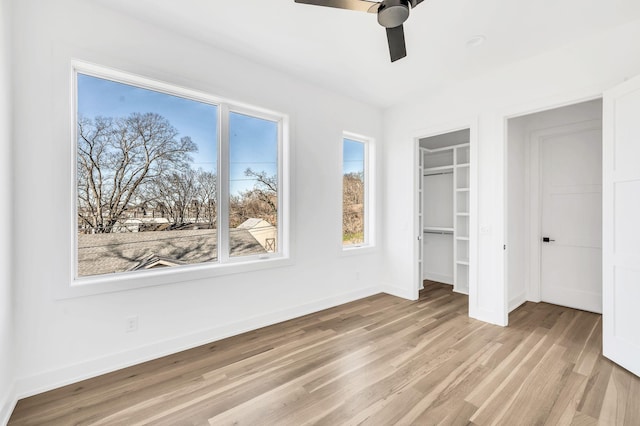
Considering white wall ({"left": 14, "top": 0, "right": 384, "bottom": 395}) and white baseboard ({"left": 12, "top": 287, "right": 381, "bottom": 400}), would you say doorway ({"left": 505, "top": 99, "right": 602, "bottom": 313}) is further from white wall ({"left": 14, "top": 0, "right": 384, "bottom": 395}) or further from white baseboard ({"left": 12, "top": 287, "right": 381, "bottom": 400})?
→ white baseboard ({"left": 12, "top": 287, "right": 381, "bottom": 400})

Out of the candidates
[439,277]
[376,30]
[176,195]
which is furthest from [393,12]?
[439,277]

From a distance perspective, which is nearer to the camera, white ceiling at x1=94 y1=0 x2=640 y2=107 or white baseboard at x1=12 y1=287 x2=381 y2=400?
white baseboard at x1=12 y1=287 x2=381 y2=400

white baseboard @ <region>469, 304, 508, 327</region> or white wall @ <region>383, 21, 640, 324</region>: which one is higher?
white wall @ <region>383, 21, 640, 324</region>

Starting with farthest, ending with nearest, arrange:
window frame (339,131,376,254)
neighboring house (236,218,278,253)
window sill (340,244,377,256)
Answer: window frame (339,131,376,254)
window sill (340,244,377,256)
neighboring house (236,218,278,253)

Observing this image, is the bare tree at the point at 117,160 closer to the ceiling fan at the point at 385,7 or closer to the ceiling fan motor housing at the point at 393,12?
the ceiling fan at the point at 385,7

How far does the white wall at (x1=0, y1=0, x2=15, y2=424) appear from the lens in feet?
5.83

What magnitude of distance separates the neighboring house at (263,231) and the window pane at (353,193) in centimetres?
114

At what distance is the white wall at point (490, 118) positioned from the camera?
265 cm

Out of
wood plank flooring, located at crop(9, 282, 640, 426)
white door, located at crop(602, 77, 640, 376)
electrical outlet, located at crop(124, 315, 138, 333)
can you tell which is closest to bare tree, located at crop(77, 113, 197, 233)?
electrical outlet, located at crop(124, 315, 138, 333)

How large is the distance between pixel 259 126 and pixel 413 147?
7.37 feet

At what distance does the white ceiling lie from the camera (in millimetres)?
2289

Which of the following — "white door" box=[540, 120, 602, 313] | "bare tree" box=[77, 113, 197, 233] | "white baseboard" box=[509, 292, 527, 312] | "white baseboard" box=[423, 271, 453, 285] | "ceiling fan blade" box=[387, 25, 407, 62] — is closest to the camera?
"ceiling fan blade" box=[387, 25, 407, 62]

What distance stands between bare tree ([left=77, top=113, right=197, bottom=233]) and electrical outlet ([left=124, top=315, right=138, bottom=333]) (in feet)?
2.52

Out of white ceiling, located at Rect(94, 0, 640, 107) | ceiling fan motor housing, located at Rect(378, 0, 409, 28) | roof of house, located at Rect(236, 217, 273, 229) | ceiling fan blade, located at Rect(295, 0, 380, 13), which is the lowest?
roof of house, located at Rect(236, 217, 273, 229)
